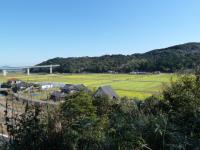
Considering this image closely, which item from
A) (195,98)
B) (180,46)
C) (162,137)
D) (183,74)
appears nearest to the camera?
(162,137)

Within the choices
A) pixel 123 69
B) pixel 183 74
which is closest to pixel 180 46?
pixel 123 69

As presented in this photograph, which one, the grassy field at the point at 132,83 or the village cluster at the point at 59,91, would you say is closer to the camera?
the village cluster at the point at 59,91

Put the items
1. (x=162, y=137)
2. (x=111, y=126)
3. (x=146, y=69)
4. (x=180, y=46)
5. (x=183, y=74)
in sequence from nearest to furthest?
(x=162, y=137), (x=111, y=126), (x=183, y=74), (x=146, y=69), (x=180, y=46)

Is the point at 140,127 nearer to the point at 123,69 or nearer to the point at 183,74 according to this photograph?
the point at 183,74

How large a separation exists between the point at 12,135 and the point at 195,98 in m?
2.73

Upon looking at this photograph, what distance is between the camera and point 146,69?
93.8 meters

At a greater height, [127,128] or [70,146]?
[127,128]

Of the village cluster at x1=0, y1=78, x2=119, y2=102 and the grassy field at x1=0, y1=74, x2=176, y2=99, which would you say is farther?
the grassy field at x1=0, y1=74, x2=176, y2=99

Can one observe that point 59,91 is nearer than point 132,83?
Yes

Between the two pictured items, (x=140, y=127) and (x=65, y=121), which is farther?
(x=65, y=121)

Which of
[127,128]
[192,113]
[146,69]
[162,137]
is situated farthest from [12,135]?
[146,69]

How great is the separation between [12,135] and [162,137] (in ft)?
5.45

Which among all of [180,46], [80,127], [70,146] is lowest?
[70,146]

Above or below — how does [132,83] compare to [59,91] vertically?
above
